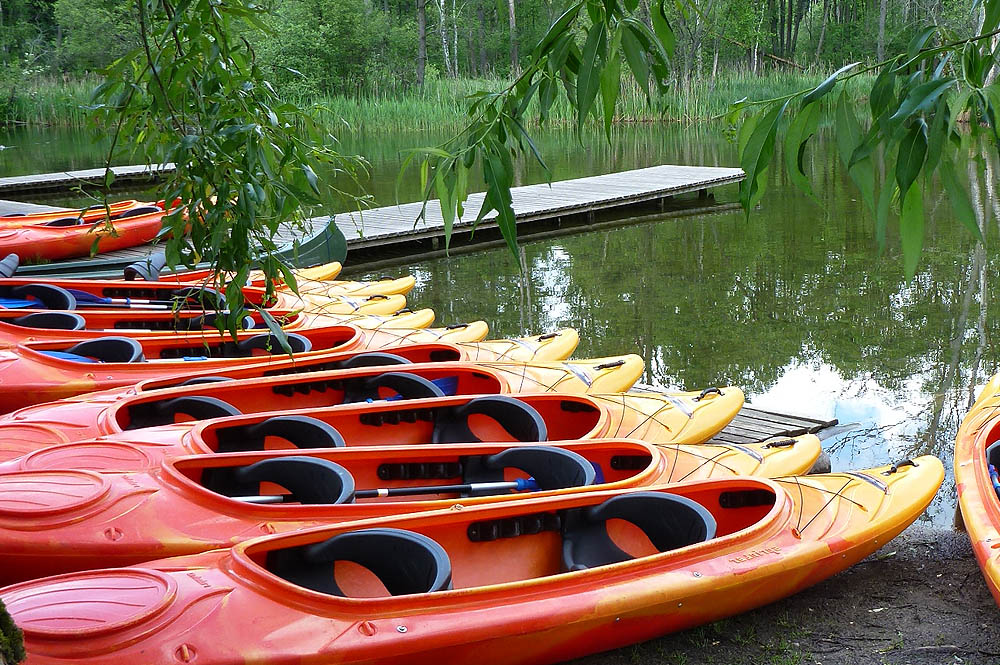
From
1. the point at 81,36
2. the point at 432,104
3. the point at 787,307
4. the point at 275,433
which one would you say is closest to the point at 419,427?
the point at 275,433

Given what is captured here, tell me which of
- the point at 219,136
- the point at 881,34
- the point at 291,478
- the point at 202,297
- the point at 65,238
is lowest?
the point at 291,478

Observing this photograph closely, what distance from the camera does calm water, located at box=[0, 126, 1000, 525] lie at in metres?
6.00

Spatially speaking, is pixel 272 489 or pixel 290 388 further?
pixel 290 388

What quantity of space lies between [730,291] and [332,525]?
6.37m

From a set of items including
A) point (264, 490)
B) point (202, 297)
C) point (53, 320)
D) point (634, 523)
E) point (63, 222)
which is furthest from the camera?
point (63, 222)

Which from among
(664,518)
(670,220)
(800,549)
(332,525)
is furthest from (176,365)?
(670,220)

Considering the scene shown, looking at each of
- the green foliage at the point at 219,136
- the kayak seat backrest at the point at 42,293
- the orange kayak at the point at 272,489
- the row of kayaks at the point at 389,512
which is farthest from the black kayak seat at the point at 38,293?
the green foliage at the point at 219,136

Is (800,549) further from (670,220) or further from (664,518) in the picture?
(670,220)

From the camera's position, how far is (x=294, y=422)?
12.5 ft

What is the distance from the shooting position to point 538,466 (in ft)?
11.8

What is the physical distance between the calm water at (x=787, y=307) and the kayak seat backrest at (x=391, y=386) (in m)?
2.24

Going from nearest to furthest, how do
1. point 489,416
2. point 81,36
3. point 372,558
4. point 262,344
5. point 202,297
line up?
point 202,297, point 372,558, point 489,416, point 262,344, point 81,36

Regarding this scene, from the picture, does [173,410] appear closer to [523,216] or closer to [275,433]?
[275,433]

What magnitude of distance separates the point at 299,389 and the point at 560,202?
768 centimetres
